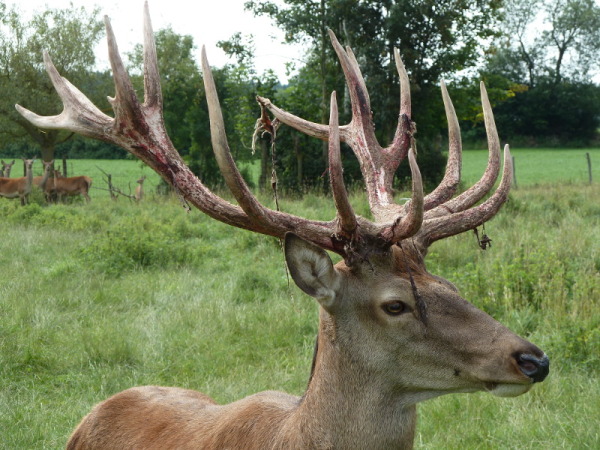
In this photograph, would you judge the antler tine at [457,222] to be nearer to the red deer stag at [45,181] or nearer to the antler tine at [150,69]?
the antler tine at [150,69]

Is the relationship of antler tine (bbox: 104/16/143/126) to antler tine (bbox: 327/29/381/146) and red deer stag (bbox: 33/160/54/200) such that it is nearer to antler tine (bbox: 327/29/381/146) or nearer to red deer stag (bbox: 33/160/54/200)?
antler tine (bbox: 327/29/381/146)

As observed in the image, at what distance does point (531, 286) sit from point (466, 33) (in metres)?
16.3

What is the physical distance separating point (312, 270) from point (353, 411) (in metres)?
0.55

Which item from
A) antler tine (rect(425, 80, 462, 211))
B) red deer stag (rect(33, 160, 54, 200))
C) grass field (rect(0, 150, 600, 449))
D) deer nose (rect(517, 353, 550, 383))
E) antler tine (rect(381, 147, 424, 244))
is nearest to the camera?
deer nose (rect(517, 353, 550, 383))

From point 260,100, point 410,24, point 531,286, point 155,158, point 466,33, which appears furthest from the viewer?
point 466,33

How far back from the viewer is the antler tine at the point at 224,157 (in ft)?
8.03

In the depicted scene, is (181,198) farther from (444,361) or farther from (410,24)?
(410,24)

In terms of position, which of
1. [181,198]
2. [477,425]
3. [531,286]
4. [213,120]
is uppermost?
[213,120]

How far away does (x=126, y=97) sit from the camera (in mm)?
2883

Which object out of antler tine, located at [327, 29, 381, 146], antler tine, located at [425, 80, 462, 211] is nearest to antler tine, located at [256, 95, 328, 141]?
antler tine, located at [327, 29, 381, 146]

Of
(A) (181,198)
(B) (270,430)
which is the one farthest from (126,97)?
(B) (270,430)

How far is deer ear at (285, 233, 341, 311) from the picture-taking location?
→ 244cm

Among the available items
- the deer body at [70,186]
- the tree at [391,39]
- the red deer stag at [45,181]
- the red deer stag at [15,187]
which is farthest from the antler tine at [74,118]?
the deer body at [70,186]

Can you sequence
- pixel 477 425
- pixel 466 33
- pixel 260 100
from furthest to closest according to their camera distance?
pixel 466 33 → pixel 477 425 → pixel 260 100
